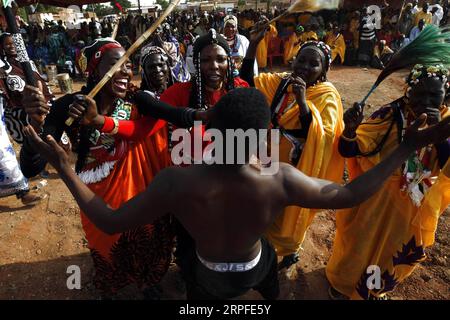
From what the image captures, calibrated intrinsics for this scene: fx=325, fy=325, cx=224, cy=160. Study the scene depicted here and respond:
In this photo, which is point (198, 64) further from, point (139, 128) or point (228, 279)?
point (228, 279)

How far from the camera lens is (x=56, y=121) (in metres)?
2.03

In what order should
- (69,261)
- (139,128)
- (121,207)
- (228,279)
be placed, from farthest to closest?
1. (69,261)
2. (139,128)
3. (228,279)
4. (121,207)

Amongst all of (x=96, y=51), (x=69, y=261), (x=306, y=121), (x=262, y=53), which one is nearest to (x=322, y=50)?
(x=306, y=121)

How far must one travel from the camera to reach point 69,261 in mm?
3430

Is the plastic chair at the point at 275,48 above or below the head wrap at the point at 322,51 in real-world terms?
below

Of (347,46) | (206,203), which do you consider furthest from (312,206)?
(347,46)

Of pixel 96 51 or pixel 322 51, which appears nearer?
pixel 96 51

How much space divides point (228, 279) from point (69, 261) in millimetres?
2392

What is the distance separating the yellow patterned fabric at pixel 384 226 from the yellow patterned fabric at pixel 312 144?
0.72ft

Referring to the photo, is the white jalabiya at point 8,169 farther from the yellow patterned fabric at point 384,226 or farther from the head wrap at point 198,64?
the yellow patterned fabric at point 384,226

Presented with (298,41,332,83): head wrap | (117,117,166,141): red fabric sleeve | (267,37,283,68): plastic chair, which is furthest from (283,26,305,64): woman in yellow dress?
(117,117,166,141): red fabric sleeve

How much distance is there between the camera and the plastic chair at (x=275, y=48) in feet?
42.0

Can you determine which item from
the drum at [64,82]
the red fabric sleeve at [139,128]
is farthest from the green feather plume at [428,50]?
the drum at [64,82]

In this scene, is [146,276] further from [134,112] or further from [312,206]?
[312,206]
